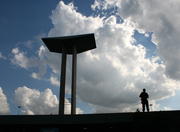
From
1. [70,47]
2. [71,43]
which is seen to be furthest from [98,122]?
[70,47]

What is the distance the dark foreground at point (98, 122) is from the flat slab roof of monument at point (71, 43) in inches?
649

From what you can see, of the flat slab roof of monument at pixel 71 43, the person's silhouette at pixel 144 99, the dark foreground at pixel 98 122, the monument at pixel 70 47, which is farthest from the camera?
the flat slab roof of monument at pixel 71 43

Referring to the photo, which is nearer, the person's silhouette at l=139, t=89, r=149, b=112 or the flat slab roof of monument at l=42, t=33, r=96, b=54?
the person's silhouette at l=139, t=89, r=149, b=112

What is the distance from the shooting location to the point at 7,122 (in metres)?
20.2

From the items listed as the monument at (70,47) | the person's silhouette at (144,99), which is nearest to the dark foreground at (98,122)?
the person's silhouette at (144,99)

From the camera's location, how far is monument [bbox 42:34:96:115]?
33953mm

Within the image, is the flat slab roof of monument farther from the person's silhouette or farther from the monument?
the person's silhouette

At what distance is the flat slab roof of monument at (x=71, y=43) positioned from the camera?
35719 millimetres

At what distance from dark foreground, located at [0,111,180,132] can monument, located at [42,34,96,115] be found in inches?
448

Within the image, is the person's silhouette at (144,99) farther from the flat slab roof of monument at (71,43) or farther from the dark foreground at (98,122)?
the flat slab roof of monument at (71,43)

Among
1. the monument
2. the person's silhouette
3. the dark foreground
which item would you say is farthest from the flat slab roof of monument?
the person's silhouette

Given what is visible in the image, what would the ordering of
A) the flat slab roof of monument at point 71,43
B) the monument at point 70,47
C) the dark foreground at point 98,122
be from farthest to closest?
1. the flat slab roof of monument at point 71,43
2. the monument at point 70,47
3. the dark foreground at point 98,122

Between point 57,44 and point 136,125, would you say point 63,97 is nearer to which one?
point 57,44

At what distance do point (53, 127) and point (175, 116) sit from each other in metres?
9.99
